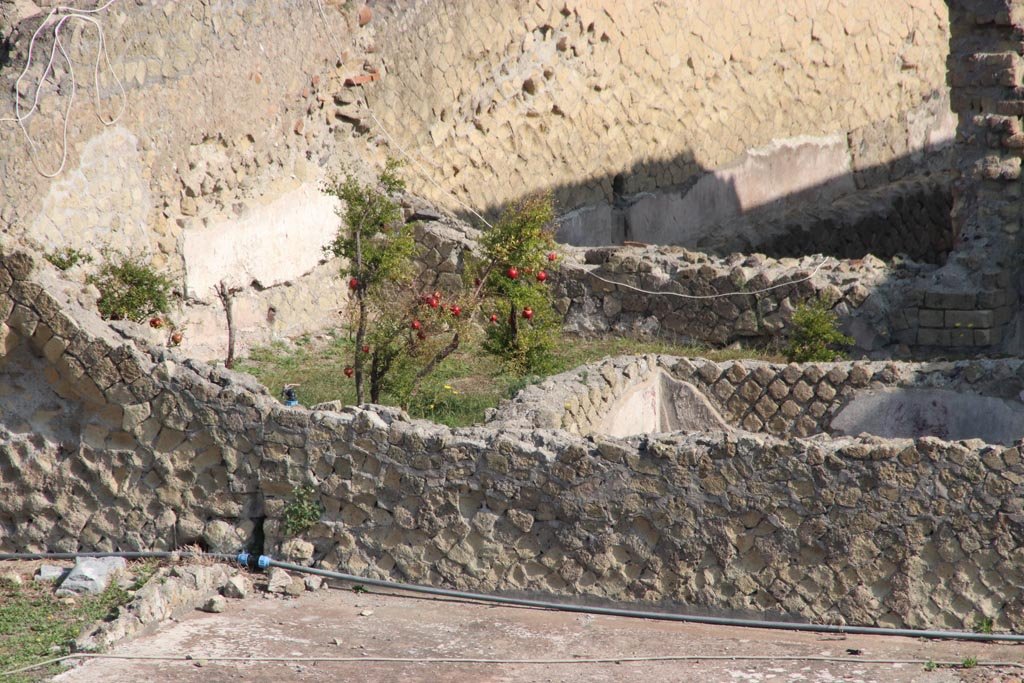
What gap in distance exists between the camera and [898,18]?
18.9 metres

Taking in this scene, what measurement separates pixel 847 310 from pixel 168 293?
16.3 feet

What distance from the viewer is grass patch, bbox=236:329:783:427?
901 centimetres

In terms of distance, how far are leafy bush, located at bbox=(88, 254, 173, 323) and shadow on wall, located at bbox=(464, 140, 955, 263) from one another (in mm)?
4580

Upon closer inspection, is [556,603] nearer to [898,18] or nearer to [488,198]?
[488,198]

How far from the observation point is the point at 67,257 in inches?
367

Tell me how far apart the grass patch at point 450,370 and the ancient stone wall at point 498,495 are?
1.90m

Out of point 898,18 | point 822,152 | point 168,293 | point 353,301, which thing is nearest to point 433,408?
point 353,301

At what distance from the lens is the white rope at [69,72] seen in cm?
948

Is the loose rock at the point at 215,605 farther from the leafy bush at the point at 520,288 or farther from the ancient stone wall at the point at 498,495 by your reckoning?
the leafy bush at the point at 520,288

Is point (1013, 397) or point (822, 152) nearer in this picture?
point (1013, 397)

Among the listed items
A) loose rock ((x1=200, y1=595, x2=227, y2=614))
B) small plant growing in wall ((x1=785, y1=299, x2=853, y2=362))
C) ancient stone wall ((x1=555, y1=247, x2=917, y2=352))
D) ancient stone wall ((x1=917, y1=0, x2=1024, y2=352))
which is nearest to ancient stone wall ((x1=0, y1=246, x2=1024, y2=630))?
loose rock ((x1=200, y1=595, x2=227, y2=614))

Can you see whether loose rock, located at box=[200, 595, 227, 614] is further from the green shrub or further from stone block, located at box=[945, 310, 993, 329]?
stone block, located at box=[945, 310, 993, 329]

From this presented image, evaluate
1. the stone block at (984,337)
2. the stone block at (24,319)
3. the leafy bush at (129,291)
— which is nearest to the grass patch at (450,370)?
the leafy bush at (129,291)

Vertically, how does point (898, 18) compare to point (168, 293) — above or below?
above
